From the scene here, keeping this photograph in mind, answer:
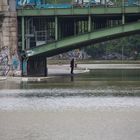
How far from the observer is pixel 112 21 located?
242ft

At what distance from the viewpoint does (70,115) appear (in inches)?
1278

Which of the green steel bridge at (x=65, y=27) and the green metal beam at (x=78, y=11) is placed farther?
the green steel bridge at (x=65, y=27)

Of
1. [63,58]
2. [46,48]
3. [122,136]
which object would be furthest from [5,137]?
[63,58]

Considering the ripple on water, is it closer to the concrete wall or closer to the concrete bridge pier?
the concrete wall

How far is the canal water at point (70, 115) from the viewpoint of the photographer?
2586 centimetres

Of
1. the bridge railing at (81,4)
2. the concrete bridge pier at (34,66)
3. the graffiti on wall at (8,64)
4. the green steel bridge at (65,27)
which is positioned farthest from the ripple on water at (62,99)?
the concrete bridge pier at (34,66)

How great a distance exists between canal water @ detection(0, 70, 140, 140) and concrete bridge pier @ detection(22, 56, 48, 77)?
2301 cm

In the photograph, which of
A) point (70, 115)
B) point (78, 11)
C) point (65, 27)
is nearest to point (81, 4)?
point (78, 11)

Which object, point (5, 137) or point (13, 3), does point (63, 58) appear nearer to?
point (13, 3)

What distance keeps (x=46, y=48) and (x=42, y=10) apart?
3.62m

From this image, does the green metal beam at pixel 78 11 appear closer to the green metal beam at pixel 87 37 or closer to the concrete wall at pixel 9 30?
the concrete wall at pixel 9 30

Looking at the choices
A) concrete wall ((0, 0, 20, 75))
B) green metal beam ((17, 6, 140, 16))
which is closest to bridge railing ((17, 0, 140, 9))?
green metal beam ((17, 6, 140, 16))

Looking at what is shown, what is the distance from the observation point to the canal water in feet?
84.8

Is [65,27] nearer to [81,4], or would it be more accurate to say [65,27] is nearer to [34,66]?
[81,4]
